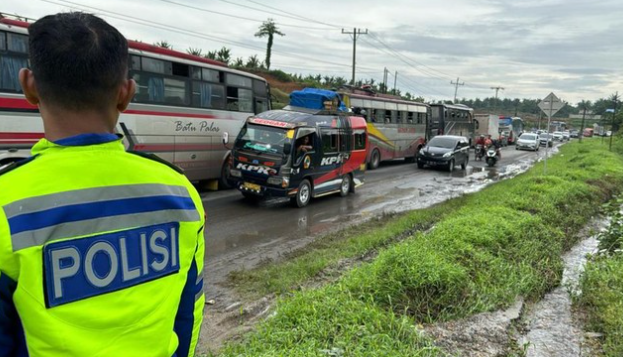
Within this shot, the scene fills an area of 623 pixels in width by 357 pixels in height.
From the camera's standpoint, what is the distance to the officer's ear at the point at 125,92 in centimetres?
144

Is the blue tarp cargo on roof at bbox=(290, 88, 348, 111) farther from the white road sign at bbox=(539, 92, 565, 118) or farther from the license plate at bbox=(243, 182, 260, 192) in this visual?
the white road sign at bbox=(539, 92, 565, 118)

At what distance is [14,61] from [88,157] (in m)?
8.26

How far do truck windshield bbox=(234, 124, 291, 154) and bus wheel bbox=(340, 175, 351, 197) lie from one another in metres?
3.06

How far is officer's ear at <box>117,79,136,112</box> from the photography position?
4.74ft

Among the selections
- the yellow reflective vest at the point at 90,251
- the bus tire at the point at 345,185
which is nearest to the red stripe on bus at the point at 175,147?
the bus tire at the point at 345,185

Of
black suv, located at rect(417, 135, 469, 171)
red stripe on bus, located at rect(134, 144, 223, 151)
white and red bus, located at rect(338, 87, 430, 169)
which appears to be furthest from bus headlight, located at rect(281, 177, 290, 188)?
black suv, located at rect(417, 135, 469, 171)

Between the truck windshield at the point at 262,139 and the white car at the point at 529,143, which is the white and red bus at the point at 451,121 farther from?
the truck windshield at the point at 262,139

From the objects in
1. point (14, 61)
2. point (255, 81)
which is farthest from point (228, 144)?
point (14, 61)

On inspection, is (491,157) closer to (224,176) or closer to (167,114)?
(224,176)

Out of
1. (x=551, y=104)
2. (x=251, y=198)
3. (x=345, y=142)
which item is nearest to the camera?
(x=251, y=198)

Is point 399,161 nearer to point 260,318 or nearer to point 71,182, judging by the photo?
point 260,318

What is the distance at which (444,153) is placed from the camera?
20.4 m

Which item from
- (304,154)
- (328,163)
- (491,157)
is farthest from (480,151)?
(304,154)

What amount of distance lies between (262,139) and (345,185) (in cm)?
355
